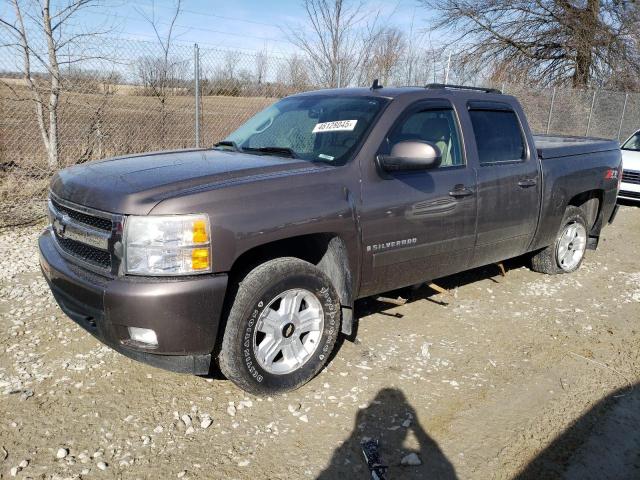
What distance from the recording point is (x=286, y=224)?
3035 millimetres

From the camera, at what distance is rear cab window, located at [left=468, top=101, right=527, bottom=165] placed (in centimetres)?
439

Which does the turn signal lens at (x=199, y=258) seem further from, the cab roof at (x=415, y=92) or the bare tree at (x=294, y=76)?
the bare tree at (x=294, y=76)

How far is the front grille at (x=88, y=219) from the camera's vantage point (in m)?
2.86

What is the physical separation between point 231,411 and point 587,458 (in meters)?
1.97

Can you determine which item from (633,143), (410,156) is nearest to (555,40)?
(633,143)

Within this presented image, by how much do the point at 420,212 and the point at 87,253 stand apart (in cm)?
221

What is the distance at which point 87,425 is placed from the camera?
286 cm

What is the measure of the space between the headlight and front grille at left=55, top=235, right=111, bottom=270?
0.24 meters

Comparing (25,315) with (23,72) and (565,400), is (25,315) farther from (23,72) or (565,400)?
(23,72)

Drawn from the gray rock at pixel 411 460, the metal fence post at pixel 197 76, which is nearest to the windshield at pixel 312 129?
the gray rock at pixel 411 460

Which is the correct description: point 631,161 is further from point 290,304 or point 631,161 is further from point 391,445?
point 391,445

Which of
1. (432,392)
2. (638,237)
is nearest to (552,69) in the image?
(638,237)

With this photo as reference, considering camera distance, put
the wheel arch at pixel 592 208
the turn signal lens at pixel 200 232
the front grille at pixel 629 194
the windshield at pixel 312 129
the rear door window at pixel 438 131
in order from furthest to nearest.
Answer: the front grille at pixel 629 194
the wheel arch at pixel 592 208
the rear door window at pixel 438 131
the windshield at pixel 312 129
the turn signal lens at pixel 200 232

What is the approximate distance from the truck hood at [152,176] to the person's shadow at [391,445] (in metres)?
1.53
